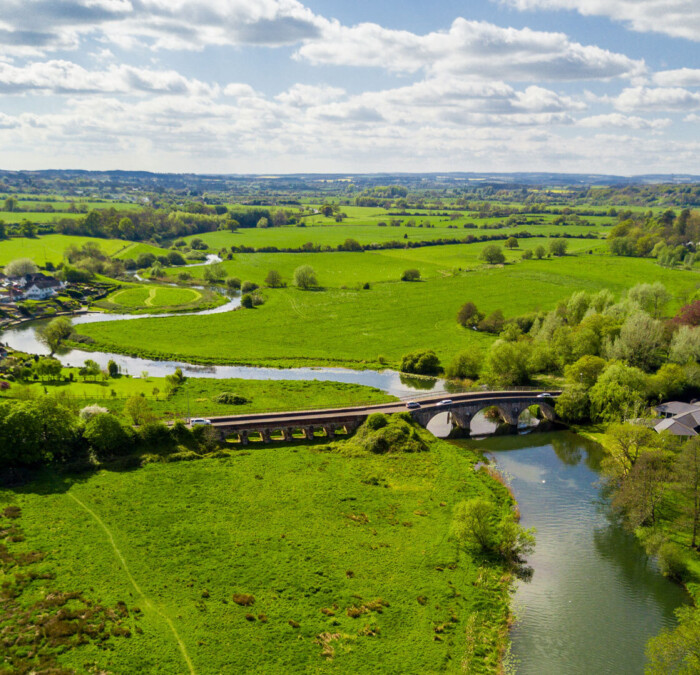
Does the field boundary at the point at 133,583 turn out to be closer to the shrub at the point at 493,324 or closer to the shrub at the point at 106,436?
the shrub at the point at 106,436

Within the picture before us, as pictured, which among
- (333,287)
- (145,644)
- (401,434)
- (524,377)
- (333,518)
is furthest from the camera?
(333,287)

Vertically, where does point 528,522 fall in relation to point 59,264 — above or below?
below

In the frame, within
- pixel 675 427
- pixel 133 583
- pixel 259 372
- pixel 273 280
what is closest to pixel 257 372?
pixel 259 372

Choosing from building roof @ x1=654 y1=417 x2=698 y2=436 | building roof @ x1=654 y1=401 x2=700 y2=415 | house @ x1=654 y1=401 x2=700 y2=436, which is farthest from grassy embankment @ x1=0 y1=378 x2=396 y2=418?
building roof @ x1=654 y1=401 x2=700 y2=415

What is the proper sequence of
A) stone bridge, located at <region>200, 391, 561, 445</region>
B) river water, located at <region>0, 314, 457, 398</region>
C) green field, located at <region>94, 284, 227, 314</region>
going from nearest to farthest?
1. stone bridge, located at <region>200, 391, 561, 445</region>
2. river water, located at <region>0, 314, 457, 398</region>
3. green field, located at <region>94, 284, 227, 314</region>

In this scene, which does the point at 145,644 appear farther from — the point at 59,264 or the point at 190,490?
the point at 59,264

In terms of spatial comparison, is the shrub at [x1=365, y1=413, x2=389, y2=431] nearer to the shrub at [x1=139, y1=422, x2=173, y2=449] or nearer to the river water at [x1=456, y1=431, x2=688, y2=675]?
the river water at [x1=456, y1=431, x2=688, y2=675]

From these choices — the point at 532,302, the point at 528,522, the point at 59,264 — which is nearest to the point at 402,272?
the point at 532,302
